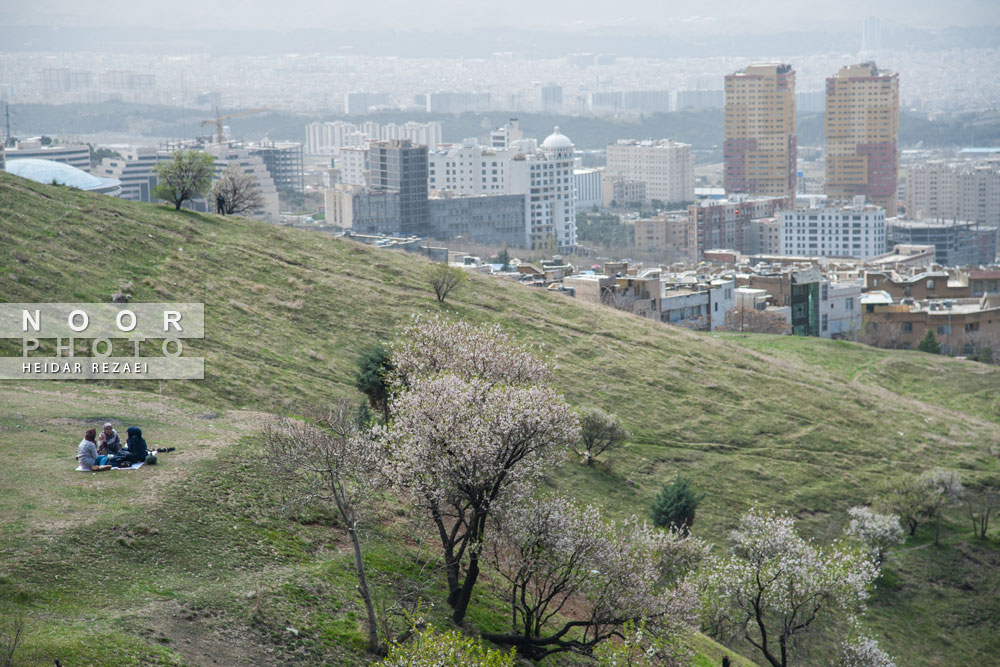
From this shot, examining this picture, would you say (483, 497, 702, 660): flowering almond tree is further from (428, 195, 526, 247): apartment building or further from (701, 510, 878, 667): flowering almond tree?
(428, 195, 526, 247): apartment building

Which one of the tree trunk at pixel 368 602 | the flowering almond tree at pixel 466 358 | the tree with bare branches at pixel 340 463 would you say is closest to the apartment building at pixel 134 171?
the flowering almond tree at pixel 466 358

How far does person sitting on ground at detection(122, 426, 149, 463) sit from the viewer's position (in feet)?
78.0

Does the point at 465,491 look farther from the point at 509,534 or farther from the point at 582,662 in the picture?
the point at 582,662

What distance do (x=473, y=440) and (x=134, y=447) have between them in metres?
7.92

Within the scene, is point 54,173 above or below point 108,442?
above

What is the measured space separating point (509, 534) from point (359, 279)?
30290 millimetres

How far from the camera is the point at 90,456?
23.0 m

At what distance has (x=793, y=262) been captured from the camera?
124 meters

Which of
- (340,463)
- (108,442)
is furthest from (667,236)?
(340,463)

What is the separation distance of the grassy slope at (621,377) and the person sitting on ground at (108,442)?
811 centimetres

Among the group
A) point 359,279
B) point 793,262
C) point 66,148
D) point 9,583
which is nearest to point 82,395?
point 9,583

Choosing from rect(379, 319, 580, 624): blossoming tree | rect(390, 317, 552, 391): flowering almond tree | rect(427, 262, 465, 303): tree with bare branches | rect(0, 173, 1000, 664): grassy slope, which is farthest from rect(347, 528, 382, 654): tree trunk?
rect(427, 262, 465, 303): tree with bare branches

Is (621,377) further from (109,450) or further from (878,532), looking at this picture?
(109,450)

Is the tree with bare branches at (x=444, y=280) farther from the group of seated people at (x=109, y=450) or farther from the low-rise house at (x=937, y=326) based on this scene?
the low-rise house at (x=937, y=326)
